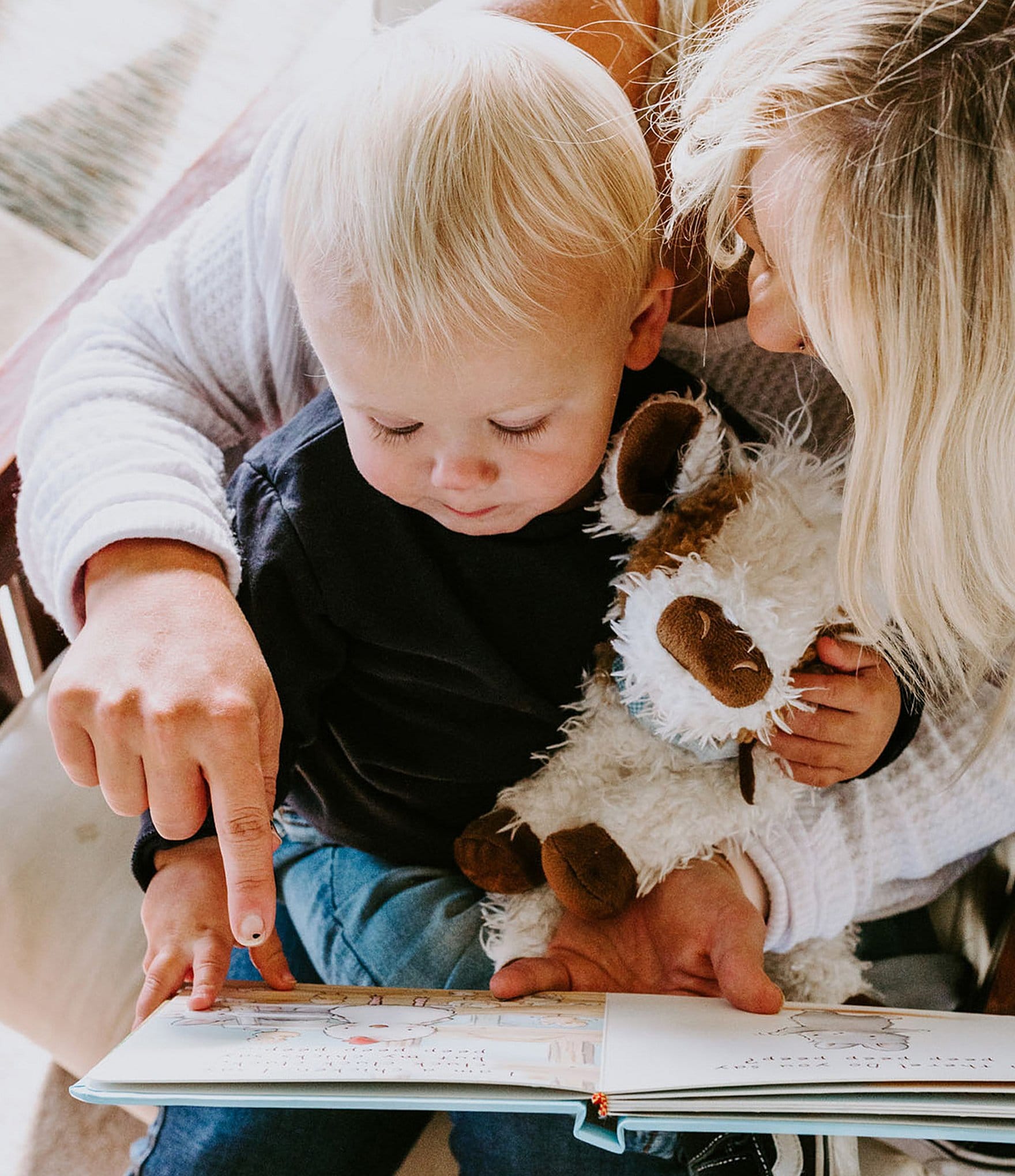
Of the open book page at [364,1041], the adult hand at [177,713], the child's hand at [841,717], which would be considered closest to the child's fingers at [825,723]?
the child's hand at [841,717]

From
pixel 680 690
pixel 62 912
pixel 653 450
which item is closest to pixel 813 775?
pixel 680 690

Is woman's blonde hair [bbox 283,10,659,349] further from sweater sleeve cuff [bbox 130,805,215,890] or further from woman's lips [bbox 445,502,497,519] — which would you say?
sweater sleeve cuff [bbox 130,805,215,890]

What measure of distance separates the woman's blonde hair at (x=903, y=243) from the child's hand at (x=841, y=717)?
6 centimetres

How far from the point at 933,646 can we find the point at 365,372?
1.23 ft

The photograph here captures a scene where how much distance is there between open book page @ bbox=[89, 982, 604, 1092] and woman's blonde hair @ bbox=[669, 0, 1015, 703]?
30cm

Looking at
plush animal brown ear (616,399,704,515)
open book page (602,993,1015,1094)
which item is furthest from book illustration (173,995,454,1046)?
plush animal brown ear (616,399,704,515)

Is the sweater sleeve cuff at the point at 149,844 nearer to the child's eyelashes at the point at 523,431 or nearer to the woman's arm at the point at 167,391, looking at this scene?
the woman's arm at the point at 167,391

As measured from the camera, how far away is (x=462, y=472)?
25.7 inches

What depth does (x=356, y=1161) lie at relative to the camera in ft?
2.67

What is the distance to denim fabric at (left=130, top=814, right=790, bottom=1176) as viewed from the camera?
2.53 feet

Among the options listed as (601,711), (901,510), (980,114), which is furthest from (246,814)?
(980,114)

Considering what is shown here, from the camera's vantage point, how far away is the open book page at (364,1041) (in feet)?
1.67

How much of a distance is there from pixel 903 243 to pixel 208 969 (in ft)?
1.81

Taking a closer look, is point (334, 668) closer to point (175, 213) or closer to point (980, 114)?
point (175, 213)
